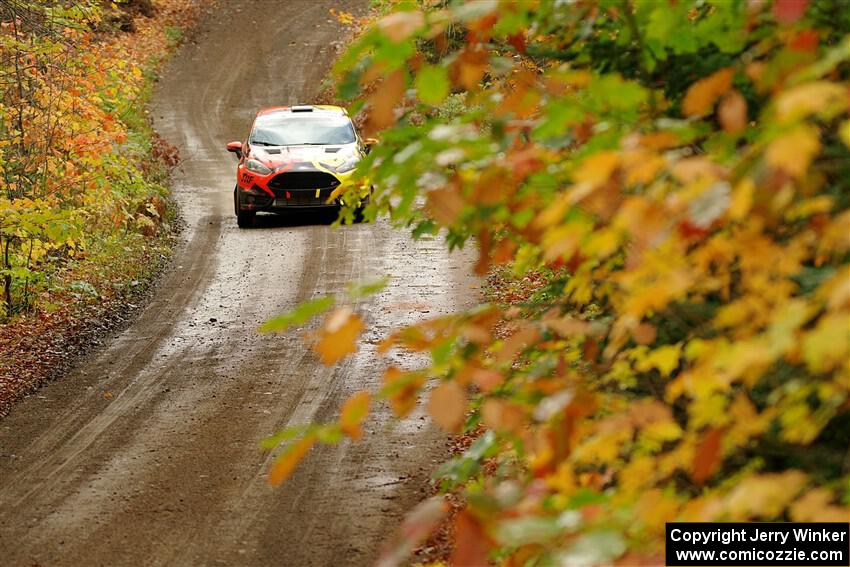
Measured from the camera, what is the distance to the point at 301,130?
19031 mm

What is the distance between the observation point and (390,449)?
29.0 feet

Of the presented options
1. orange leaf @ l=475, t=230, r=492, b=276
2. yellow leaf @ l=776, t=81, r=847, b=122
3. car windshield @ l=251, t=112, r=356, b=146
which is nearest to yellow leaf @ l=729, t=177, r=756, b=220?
yellow leaf @ l=776, t=81, r=847, b=122

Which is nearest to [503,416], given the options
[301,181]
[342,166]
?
[342,166]

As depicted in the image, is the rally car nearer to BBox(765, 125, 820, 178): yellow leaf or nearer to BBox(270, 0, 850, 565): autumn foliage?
BBox(270, 0, 850, 565): autumn foliage

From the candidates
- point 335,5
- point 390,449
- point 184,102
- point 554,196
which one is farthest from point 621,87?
point 335,5

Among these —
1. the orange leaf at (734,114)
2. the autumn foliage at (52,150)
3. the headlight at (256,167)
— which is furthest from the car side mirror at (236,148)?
the orange leaf at (734,114)

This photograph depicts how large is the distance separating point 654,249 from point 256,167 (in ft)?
52.7

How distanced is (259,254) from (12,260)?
4.18 metres

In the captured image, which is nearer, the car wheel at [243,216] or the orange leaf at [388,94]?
the orange leaf at [388,94]

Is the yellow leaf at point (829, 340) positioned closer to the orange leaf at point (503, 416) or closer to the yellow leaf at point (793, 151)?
the yellow leaf at point (793, 151)

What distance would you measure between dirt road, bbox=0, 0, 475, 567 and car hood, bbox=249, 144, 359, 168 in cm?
129

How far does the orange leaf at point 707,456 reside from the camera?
244cm

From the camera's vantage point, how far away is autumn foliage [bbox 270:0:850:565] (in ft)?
7.36

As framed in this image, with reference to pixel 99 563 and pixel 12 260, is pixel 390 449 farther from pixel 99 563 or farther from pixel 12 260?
pixel 12 260
